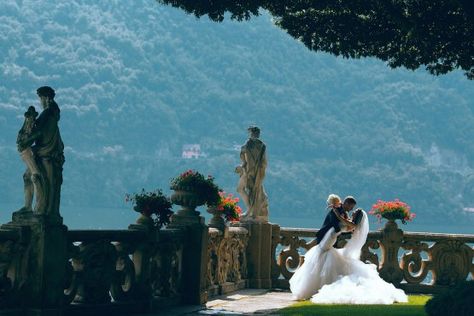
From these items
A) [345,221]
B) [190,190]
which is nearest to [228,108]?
[345,221]

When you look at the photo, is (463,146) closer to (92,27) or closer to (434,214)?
(434,214)

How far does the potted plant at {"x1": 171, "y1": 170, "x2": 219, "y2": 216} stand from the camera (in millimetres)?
14750

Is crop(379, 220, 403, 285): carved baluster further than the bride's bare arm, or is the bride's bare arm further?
crop(379, 220, 403, 285): carved baluster

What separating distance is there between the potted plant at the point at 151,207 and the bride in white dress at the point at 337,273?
3421mm

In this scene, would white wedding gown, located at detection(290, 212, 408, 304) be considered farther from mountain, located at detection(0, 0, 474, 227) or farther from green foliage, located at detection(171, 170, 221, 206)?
mountain, located at detection(0, 0, 474, 227)

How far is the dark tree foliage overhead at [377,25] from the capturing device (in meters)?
13.0

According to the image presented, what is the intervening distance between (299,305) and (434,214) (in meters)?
99.5

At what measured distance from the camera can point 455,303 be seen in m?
9.96

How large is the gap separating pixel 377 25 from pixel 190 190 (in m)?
3.68

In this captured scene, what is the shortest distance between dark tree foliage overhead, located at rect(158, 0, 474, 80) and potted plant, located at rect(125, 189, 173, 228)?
2.52 m

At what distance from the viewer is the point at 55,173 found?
36.6 ft

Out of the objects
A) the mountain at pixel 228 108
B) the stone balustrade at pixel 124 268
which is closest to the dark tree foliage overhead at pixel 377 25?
the stone balustrade at pixel 124 268

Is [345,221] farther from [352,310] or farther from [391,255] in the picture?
[391,255]

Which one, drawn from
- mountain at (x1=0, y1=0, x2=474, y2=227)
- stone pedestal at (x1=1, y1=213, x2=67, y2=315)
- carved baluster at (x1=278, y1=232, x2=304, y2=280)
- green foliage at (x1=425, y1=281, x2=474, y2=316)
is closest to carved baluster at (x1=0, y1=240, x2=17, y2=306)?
stone pedestal at (x1=1, y1=213, x2=67, y2=315)
